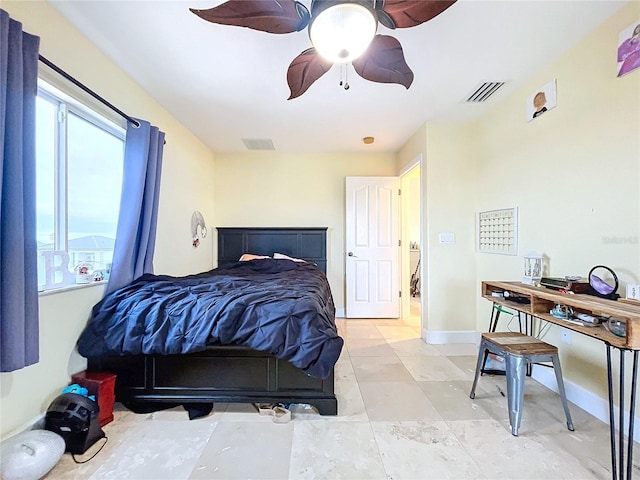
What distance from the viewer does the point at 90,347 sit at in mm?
1890

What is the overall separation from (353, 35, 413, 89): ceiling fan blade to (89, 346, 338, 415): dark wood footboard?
1.80 m

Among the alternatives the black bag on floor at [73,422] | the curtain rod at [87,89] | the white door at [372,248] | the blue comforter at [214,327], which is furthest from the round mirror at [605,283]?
the curtain rod at [87,89]

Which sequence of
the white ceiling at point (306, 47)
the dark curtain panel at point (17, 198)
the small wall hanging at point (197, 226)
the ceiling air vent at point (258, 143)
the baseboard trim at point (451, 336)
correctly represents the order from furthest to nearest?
1. the ceiling air vent at point (258, 143)
2. the small wall hanging at point (197, 226)
3. the baseboard trim at point (451, 336)
4. the white ceiling at point (306, 47)
5. the dark curtain panel at point (17, 198)

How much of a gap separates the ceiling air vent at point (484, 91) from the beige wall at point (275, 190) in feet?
6.81

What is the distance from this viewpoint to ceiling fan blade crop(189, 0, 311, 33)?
127 centimetres

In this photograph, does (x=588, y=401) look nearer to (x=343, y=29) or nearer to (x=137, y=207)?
(x=343, y=29)

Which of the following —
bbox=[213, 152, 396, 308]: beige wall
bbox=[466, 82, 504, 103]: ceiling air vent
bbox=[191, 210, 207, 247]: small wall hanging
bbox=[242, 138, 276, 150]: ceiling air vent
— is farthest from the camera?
bbox=[213, 152, 396, 308]: beige wall

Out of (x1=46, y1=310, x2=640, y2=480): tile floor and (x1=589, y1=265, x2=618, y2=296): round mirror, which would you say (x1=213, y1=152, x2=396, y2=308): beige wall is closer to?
(x1=46, y1=310, x2=640, y2=480): tile floor

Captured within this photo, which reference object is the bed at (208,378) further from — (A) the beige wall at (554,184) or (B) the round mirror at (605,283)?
(A) the beige wall at (554,184)

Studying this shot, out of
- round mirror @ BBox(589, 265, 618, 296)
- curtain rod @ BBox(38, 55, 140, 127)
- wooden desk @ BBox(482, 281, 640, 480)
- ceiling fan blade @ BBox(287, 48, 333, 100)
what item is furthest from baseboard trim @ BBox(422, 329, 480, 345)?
curtain rod @ BBox(38, 55, 140, 127)

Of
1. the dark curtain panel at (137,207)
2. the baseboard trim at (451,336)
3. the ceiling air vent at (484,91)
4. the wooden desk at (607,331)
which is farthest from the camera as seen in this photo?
the baseboard trim at (451,336)

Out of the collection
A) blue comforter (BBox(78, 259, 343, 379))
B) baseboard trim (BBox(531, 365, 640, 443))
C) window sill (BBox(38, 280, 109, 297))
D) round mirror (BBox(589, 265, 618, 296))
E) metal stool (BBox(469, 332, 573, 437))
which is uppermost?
round mirror (BBox(589, 265, 618, 296))

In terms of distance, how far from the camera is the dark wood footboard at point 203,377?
1.93 metres

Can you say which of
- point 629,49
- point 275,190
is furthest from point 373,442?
point 275,190
